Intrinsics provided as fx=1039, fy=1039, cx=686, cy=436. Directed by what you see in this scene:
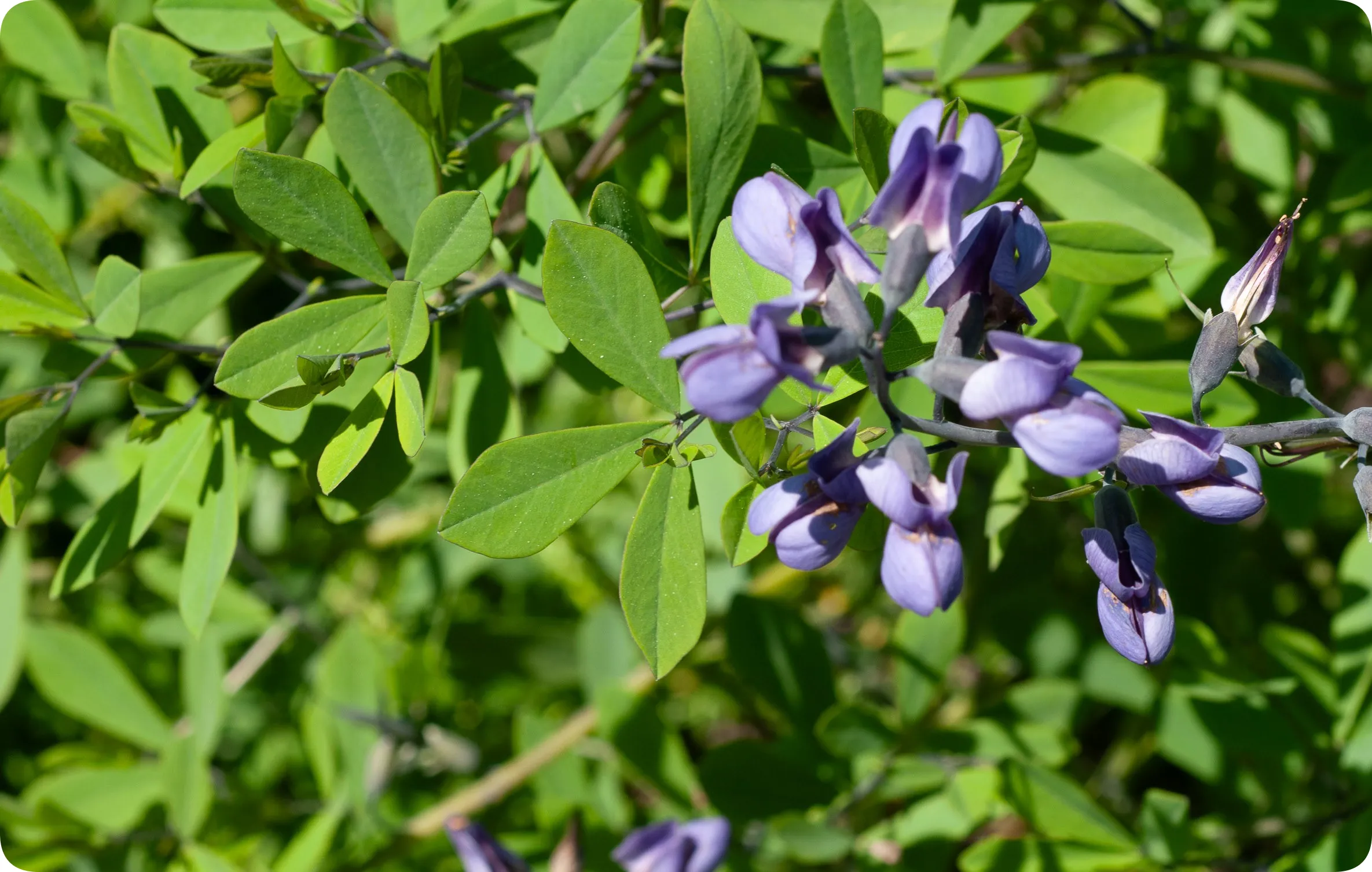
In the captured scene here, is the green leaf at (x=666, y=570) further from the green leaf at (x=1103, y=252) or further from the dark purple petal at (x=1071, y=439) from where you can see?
the green leaf at (x=1103, y=252)

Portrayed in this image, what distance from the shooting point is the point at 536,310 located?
1.33m

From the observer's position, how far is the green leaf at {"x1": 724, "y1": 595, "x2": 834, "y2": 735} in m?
1.94

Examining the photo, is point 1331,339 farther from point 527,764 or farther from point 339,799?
point 339,799

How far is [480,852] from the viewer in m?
1.64

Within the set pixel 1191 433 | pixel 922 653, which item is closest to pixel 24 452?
pixel 1191 433

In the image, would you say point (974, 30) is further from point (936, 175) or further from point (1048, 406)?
point (1048, 406)

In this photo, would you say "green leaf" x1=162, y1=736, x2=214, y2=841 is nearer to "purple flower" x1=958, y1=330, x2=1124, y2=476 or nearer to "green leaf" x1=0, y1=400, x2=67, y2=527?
"green leaf" x1=0, y1=400, x2=67, y2=527

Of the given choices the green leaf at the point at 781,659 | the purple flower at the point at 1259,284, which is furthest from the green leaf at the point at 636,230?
the green leaf at the point at 781,659

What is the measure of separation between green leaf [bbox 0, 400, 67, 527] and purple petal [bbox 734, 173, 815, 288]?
0.93 m

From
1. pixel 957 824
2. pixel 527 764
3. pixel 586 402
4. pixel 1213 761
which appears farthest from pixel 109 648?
pixel 1213 761

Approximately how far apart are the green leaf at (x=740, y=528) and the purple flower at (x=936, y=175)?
1.05 ft

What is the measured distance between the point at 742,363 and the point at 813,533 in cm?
19

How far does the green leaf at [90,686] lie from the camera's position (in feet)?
6.88

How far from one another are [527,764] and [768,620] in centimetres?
57
